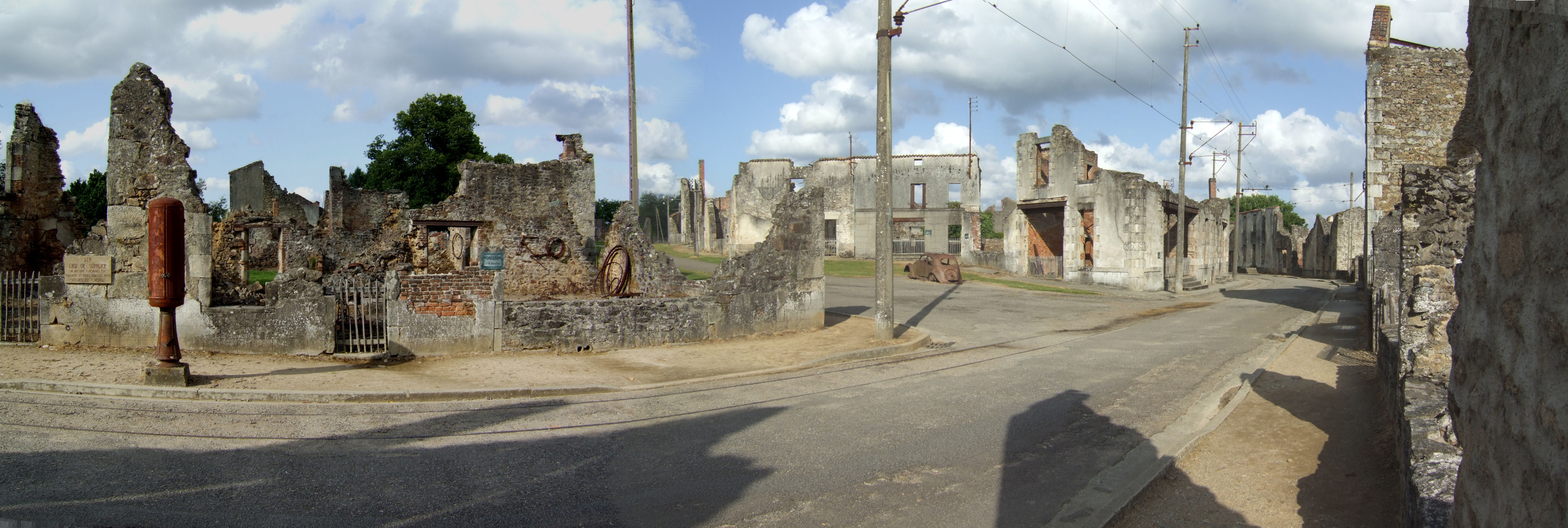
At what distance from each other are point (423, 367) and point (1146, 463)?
877 cm

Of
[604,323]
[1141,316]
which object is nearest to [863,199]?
[1141,316]

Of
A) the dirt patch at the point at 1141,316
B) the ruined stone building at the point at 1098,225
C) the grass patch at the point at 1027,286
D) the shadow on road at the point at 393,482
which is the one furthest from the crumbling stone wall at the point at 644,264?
the ruined stone building at the point at 1098,225

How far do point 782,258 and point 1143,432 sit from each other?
26.3 feet

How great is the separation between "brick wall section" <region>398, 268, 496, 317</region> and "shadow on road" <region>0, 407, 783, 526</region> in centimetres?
435

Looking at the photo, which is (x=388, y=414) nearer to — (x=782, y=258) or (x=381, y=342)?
(x=381, y=342)

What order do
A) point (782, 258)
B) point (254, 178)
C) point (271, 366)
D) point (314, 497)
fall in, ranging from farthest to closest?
point (254, 178) → point (782, 258) → point (271, 366) → point (314, 497)

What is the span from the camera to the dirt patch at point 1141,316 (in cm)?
1648

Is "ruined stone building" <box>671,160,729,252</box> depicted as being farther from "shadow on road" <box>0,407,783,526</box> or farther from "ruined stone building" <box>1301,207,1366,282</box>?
"shadow on road" <box>0,407,783,526</box>

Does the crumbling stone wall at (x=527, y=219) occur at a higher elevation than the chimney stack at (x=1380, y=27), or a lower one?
lower

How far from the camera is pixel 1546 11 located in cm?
193

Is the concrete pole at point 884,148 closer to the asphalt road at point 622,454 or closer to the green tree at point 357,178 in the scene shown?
the asphalt road at point 622,454

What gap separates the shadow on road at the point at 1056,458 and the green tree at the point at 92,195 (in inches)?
1603

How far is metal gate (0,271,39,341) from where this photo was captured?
37.0 feet

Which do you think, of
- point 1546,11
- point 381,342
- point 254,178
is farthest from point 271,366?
point 254,178
